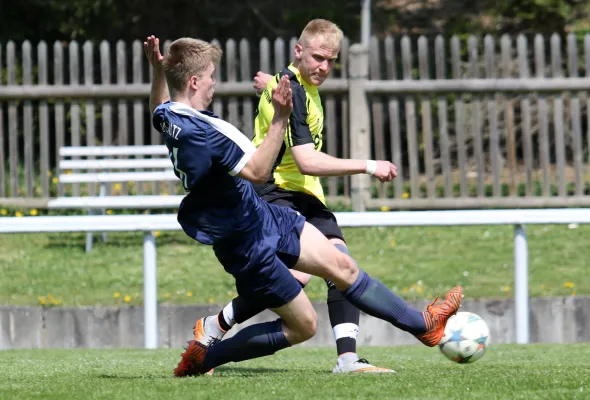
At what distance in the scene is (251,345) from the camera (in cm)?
570

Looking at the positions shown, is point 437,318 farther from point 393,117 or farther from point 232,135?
point 393,117

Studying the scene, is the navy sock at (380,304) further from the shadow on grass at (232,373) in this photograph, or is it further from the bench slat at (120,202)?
the bench slat at (120,202)

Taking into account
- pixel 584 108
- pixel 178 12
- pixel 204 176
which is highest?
pixel 178 12

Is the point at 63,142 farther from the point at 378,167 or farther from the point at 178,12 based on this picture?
the point at 378,167

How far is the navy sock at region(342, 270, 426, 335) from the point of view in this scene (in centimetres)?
569

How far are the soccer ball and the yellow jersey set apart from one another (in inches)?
41.1

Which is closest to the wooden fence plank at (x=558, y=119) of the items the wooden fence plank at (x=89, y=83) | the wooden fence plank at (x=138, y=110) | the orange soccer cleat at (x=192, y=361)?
the wooden fence plank at (x=138, y=110)

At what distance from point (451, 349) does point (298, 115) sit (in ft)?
4.63

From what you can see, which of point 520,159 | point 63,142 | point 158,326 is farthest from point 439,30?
point 158,326

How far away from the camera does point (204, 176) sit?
205 inches

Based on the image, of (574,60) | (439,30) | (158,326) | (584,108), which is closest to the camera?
(158,326)

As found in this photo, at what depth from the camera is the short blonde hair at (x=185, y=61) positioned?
17.5 feet

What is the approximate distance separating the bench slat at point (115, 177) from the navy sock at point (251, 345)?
551 cm

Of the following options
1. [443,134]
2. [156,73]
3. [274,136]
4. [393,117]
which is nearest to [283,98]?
[274,136]
